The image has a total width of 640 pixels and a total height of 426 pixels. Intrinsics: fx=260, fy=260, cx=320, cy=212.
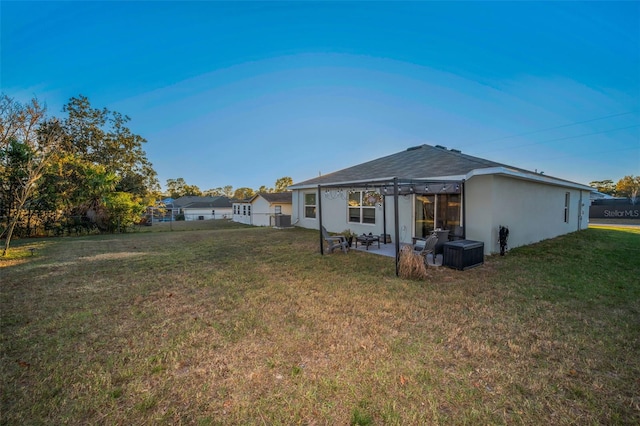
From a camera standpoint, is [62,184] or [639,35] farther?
[62,184]

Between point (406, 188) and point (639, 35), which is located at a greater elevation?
point (639, 35)

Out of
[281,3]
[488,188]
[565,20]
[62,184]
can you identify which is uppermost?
[281,3]

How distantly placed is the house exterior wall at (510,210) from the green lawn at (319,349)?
2.60 m

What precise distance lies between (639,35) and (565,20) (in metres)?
3.86

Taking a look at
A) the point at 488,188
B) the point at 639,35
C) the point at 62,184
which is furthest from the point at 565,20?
the point at 62,184

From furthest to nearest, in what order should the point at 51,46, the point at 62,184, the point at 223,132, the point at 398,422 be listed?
the point at 223,132 → the point at 62,184 → the point at 51,46 → the point at 398,422

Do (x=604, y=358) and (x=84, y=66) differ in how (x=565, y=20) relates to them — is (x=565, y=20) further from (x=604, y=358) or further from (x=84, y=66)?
(x=84, y=66)

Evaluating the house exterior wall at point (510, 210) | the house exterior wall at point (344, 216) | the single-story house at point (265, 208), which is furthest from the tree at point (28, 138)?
the single-story house at point (265, 208)

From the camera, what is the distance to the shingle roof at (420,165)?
361 inches

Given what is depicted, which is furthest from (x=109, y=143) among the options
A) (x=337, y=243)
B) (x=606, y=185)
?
(x=606, y=185)

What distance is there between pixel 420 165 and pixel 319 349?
32.1 ft

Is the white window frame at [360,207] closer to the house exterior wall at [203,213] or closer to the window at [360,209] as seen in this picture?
the window at [360,209]

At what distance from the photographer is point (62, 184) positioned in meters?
14.1

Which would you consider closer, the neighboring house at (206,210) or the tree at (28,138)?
the tree at (28,138)
